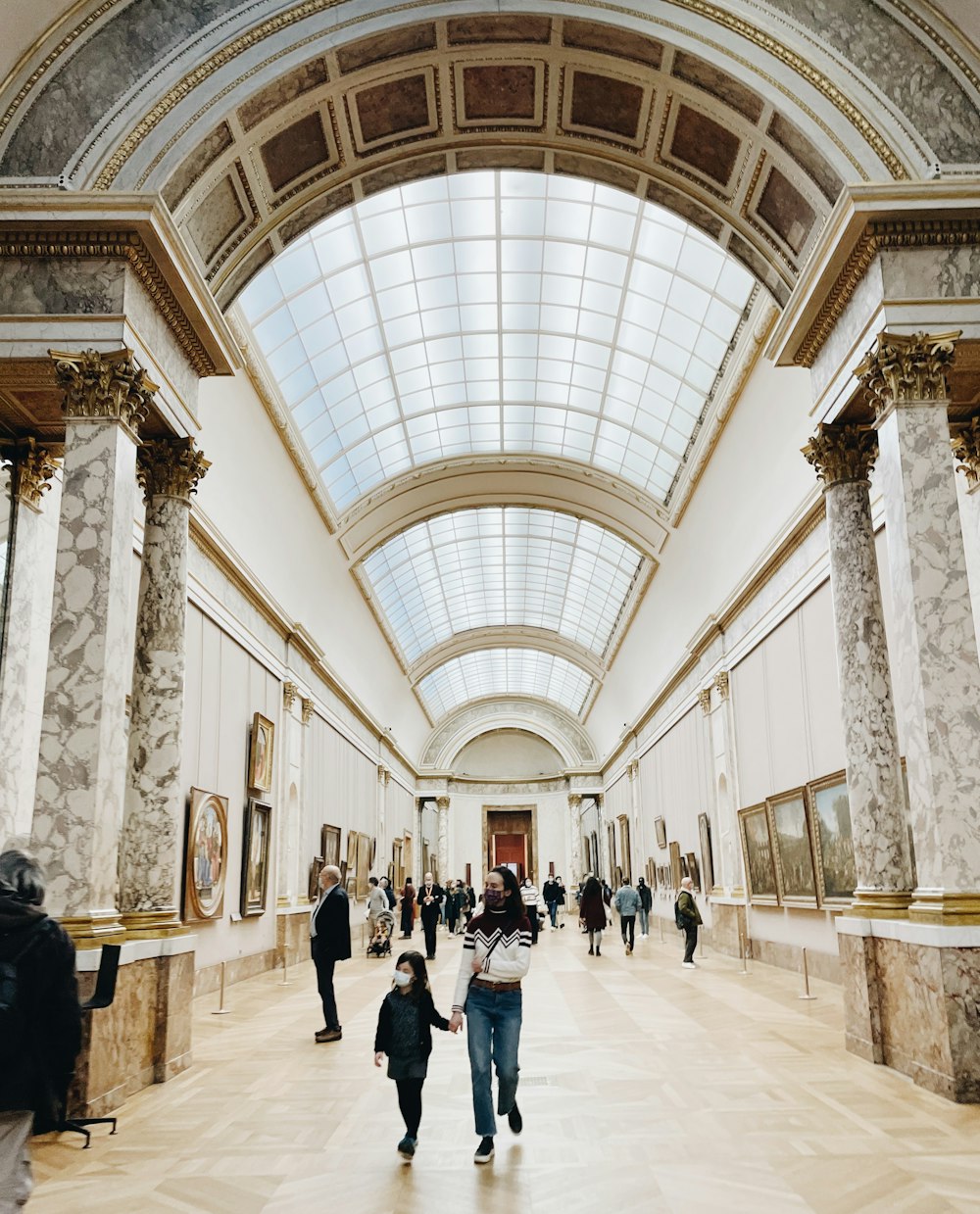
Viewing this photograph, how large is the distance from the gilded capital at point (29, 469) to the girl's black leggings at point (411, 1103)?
24.4 feet

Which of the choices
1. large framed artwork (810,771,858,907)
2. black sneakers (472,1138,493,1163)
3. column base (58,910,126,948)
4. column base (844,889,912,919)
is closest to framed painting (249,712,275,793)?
large framed artwork (810,771,858,907)

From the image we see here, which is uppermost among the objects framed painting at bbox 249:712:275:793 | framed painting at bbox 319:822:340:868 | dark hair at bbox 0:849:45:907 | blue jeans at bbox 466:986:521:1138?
framed painting at bbox 249:712:275:793

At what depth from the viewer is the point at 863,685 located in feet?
33.3

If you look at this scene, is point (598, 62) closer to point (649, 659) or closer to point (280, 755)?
point (280, 755)

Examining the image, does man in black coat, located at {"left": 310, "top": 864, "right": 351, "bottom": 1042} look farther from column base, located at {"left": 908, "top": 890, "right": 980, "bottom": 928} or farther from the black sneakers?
column base, located at {"left": 908, "top": 890, "right": 980, "bottom": 928}

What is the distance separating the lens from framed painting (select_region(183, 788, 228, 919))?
1427 cm

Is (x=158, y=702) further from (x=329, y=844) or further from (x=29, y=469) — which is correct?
(x=329, y=844)

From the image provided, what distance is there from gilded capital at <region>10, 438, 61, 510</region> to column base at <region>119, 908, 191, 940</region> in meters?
4.50

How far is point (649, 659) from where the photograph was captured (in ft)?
107

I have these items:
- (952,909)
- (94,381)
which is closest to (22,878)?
(94,381)

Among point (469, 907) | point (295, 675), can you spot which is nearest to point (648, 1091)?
point (295, 675)

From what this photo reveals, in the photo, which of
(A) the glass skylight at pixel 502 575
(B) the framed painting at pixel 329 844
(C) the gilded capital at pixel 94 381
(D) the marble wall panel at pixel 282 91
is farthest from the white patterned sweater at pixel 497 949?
(A) the glass skylight at pixel 502 575

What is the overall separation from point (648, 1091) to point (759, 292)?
12.4 meters

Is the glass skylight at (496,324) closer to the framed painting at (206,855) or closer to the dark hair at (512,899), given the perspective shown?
the framed painting at (206,855)
